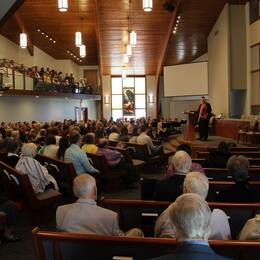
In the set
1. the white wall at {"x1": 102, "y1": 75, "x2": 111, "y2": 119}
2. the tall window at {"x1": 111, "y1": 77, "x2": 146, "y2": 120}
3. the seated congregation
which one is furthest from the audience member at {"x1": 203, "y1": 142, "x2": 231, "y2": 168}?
the tall window at {"x1": 111, "y1": 77, "x2": 146, "y2": 120}

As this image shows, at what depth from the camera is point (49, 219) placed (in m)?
5.25

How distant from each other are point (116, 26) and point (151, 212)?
14710mm

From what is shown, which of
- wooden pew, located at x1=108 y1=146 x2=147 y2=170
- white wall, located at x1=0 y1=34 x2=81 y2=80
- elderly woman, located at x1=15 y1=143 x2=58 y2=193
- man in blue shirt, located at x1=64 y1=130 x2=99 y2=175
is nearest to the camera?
elderly woman, located at x1=15 y1=143 x2=58 y2=193

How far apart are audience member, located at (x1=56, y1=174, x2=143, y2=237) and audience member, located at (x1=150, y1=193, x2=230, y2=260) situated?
1214 millimetres

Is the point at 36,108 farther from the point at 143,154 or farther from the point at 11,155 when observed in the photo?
the point at 11,155

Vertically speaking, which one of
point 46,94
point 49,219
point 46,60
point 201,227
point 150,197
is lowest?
point 49,219

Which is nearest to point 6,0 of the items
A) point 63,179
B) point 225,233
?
point 63,179

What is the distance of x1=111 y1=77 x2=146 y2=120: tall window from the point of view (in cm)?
2448

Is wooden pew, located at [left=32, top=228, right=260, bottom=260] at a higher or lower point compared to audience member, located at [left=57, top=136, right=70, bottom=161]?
lower

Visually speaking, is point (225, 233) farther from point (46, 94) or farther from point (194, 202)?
point (46, 94)

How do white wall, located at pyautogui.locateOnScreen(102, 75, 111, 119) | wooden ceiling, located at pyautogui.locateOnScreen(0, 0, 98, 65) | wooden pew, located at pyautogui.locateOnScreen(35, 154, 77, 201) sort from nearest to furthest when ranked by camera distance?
wooden pew, located at pyautogui.locateOnScreen(35, 154, 77, 201)
wooden ceiling, located at pyautogui.locateOnScreen(0, 0, 98, 65)
white wall, located at pyautogui.locateOnScreen(102, 75, 111, 119)

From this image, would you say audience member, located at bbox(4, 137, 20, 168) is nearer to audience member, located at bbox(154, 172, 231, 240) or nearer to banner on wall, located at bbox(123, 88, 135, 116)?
audience member, located at bbox(154, 172, 231, 240)

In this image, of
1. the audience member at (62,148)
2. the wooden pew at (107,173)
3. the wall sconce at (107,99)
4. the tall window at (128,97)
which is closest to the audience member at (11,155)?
the audience member at (62,148)

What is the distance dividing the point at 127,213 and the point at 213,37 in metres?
15.1
